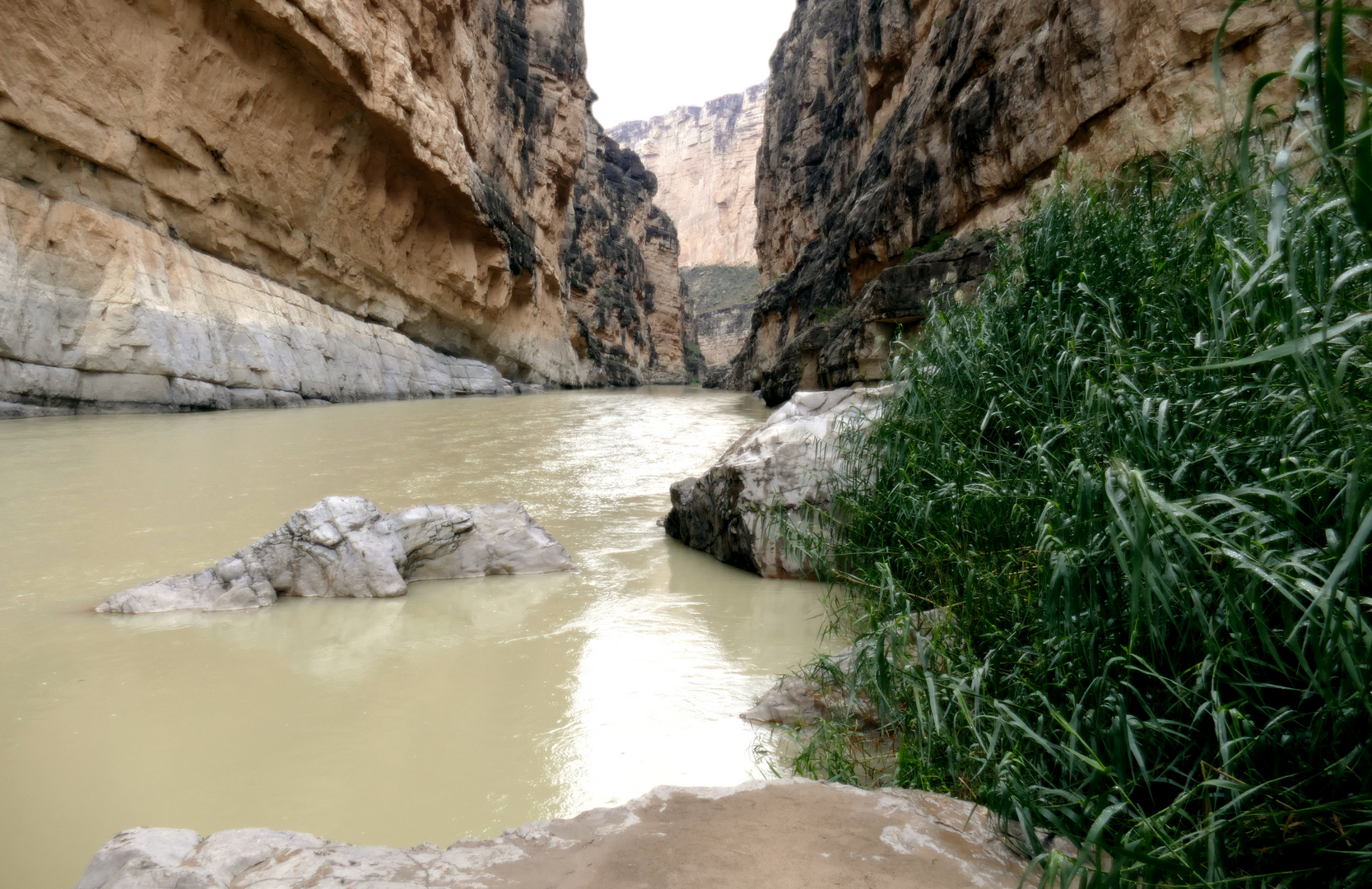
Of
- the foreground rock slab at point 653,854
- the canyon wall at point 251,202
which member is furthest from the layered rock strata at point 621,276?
the foreground rock slab at point 653,854

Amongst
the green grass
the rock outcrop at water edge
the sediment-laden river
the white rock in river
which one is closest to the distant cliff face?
the rock outcrop at water edge

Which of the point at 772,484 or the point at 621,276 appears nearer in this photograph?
the point at 772,484

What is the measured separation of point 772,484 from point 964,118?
38.4 feet

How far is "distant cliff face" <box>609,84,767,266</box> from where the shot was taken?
9631 cm

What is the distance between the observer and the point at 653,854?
130 centimetres

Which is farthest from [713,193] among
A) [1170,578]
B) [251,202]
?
[1170,578]

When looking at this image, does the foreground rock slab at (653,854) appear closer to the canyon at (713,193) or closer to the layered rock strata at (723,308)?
the layered rock strata at (723,308)

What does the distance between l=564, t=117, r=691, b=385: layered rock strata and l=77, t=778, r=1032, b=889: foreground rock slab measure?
109ft

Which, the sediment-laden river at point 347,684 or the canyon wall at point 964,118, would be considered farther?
the canyon wall at point 964,118

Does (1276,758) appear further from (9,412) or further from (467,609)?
(9,412)

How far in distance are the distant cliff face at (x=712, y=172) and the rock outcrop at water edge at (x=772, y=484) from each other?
305 ft

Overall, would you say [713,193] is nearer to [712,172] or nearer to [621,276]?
[712,172]

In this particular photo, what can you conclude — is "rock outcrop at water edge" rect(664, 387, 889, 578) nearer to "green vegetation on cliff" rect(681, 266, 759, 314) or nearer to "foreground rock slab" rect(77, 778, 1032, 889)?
"foreground rock slab" rect(77, 778, 1032, 889)

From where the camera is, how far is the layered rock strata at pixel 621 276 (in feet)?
133
